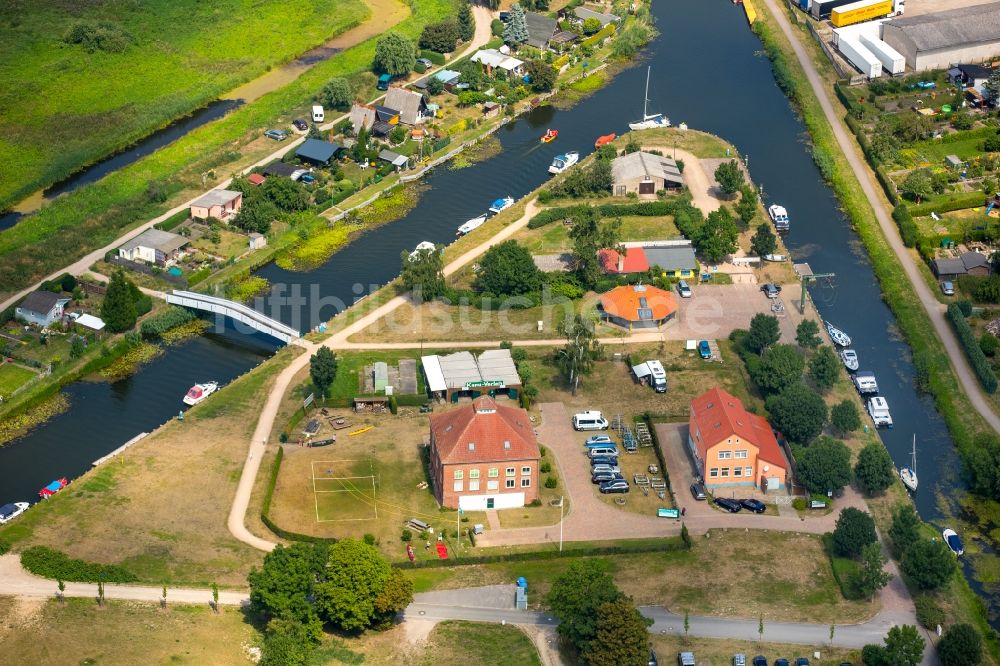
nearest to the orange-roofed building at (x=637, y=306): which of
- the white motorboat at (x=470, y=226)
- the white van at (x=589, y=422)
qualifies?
the white van at (x=589, y=422)

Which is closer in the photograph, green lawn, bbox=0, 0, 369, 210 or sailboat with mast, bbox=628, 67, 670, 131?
green lawn, bbox=0, 0, 369, 210

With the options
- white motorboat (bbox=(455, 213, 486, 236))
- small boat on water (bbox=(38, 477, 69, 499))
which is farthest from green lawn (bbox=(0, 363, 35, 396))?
white motorboat (bbox=(455, 213, 486, 236))

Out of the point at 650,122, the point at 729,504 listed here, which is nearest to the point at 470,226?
the point at 650,122

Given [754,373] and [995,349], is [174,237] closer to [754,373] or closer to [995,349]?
[754,373]

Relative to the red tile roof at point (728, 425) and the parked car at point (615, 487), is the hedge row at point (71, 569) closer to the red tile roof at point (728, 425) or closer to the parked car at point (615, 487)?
the parked car at point (615, 487)

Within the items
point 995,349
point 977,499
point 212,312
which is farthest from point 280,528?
point 995,349

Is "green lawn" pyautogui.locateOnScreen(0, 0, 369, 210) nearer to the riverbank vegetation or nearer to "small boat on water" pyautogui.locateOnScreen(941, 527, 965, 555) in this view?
the riverbank vegetation
